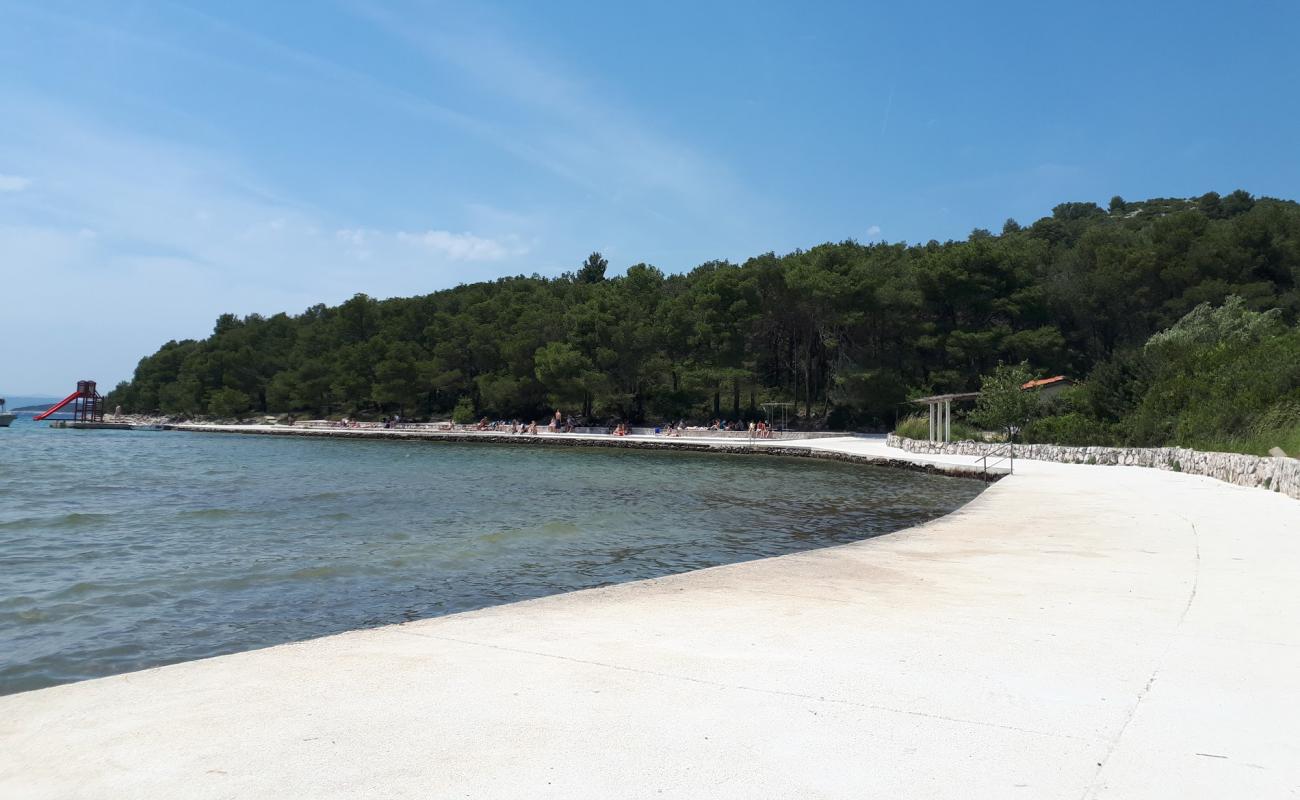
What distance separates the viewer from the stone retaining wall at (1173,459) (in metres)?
14.0

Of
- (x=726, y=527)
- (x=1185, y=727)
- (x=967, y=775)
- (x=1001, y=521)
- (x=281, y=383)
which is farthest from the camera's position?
(x=281, y=383)

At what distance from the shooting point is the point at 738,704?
3.61 metres

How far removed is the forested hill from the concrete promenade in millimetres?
39098

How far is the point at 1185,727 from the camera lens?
3277 millimetres

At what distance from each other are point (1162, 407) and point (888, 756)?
81.5 ft

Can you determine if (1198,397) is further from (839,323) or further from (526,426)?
(526,426)

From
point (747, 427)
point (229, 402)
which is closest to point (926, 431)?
point (747, 427)

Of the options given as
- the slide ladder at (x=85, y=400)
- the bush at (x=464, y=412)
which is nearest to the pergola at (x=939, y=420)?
the bush at (x=464, y=412)

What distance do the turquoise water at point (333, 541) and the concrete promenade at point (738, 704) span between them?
1934 mm

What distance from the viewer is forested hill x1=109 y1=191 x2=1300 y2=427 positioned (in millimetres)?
43875

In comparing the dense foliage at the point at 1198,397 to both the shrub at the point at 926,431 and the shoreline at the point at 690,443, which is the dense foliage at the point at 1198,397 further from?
the shoreline at the point at 690,443

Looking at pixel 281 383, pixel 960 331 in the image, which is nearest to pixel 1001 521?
pixel 960 331

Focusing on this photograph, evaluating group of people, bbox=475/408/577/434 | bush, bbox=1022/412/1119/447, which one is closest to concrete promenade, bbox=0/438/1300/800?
bush, bbox=1022/412/1119/447

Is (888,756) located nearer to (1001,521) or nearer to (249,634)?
(249,634)
